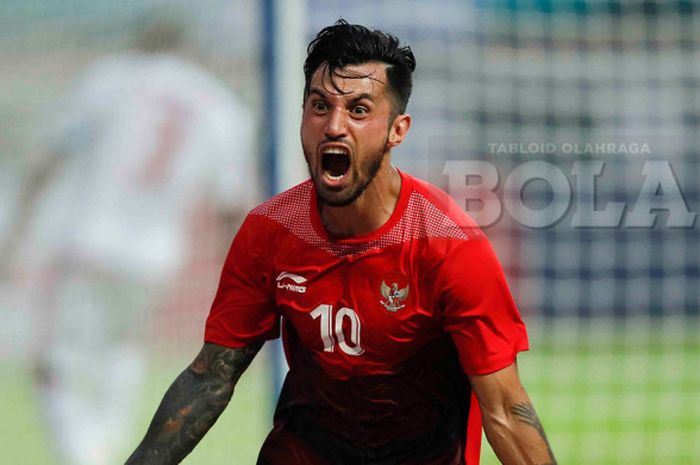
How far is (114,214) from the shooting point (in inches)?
271

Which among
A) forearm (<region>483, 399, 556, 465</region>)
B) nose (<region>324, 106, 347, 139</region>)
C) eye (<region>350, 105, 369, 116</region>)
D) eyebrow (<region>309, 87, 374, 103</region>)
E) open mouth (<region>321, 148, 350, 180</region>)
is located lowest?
forearm (<region>483, 399, 556, 465</region>)

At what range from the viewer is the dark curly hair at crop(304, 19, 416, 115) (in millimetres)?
3895

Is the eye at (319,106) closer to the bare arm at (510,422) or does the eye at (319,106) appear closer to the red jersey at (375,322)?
the red jersey at (375,322)

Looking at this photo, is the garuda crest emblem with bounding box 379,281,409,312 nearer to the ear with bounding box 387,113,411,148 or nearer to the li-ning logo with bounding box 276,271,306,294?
the li-ning logo with bounding box 276,271,306,294

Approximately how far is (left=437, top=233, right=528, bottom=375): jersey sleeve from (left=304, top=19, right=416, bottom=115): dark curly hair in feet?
1.72

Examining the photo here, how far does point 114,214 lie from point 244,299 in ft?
9.58

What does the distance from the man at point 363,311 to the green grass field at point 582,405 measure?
280 centimetres

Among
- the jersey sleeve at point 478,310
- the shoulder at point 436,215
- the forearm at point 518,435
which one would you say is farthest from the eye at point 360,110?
the forearm at point 518,435

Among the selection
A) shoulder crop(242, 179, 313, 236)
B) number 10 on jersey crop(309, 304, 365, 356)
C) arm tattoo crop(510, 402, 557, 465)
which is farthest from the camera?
shoulder crop(242, 179, 313, 236)

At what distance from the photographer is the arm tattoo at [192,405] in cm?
404

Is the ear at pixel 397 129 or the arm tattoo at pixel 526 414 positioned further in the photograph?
the ear at pixel 397 129

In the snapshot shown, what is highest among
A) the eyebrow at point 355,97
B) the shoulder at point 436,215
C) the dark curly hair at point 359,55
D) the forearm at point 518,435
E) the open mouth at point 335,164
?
the dark curly hair at point 359,55

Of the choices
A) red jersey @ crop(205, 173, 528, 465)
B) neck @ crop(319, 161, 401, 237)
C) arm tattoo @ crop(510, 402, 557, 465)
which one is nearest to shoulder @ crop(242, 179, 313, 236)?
red jersey @ crop(205, 173, 528, 465)

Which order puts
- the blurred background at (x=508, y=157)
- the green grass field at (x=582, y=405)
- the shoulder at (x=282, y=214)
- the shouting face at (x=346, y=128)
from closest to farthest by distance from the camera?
the shouting face at (x=346, y=128) < the shoulder at (x=282, y=214) < the blurred background at (x=508, y=157) < the green grass field at (x=582, y=405)
